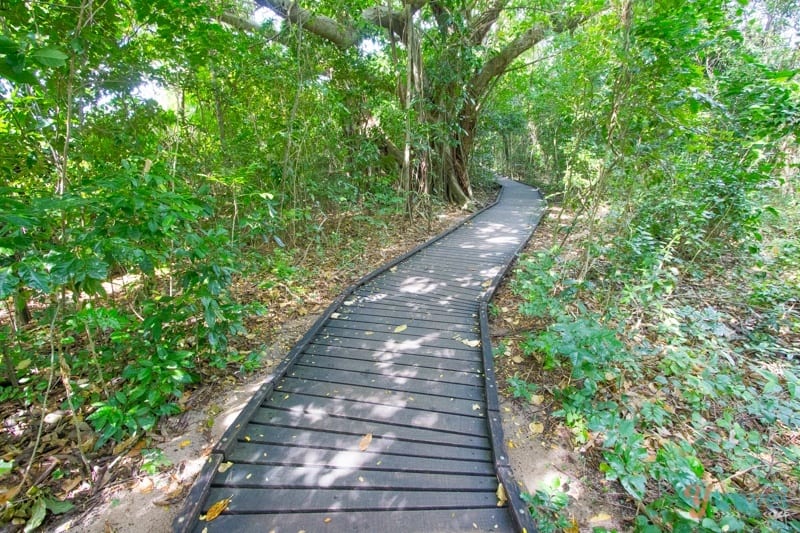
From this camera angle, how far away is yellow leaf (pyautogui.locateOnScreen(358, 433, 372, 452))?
235cm

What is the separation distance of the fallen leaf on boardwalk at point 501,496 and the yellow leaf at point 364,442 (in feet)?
2.94

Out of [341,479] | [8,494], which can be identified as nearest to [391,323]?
[341,479]

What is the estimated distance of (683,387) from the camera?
308 centimetres

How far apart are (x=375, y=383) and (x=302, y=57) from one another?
586cm

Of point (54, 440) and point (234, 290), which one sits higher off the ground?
point (234, 290)

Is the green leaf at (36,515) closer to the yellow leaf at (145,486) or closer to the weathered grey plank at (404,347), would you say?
the yellow leaf at (145,486)

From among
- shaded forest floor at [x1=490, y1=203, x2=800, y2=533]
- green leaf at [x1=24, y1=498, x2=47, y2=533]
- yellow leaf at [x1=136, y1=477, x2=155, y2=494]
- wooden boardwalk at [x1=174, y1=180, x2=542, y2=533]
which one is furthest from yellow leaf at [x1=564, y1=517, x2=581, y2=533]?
green leaf at [x1=24, y1=498, x2=47, y2=533]

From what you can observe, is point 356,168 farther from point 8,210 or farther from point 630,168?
point 8,210

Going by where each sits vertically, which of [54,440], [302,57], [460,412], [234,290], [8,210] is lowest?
[460,412]

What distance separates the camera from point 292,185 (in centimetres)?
613

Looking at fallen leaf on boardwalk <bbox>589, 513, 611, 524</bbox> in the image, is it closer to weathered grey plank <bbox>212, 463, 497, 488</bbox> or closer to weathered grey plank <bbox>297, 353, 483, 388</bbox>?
weathered grey plank <bbox>212, 463, 497, 488</bbox>

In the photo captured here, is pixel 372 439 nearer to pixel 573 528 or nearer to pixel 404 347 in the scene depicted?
pixel 404 347

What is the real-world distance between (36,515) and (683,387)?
4807 mm

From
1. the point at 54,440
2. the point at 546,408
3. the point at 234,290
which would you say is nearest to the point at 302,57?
the point at 234,290
